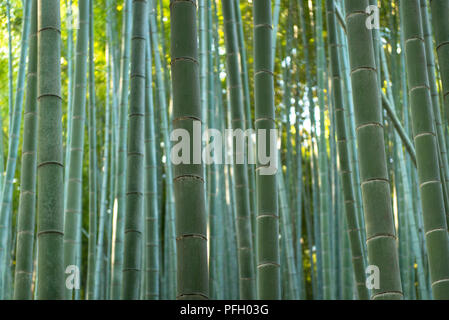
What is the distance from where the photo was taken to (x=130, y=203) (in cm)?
290

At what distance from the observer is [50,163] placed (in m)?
1.99

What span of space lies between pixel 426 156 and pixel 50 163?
1.34 m

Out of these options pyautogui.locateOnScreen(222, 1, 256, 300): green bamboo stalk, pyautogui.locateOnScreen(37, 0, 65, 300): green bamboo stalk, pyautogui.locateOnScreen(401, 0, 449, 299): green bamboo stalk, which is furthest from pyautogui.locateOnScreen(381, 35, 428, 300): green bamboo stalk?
pyautogui.locateOnScreen(37, 0, 65, 300): green bamboo stalk

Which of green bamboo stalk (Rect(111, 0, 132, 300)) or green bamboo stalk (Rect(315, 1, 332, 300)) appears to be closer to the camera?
green bamboo stalk (Rect(111, 0, 132, 300))

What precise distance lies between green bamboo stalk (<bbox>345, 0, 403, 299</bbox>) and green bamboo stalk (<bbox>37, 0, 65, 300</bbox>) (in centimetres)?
96

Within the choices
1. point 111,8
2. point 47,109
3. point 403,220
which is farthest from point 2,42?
point 47,109

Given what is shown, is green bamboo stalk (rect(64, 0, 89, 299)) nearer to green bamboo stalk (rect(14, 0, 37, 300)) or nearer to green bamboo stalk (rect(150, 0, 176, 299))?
green bamboo stalk (rect(14, 0, 37, 300))

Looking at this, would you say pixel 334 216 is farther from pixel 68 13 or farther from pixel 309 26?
pixel 68 13

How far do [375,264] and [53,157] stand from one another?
3.47 feet

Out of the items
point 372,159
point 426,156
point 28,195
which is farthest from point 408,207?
point 28,195

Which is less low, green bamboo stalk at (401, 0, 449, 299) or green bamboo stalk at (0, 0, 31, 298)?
green bamboo stalk at (0, 0, 31, 298)

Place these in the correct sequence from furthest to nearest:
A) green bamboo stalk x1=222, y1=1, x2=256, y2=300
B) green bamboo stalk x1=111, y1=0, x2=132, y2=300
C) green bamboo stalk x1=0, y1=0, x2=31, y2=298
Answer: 1. green bamboo stalk x1=0, y1=0, x2=31, y2=298
2. green bamboo stalk x1=111, y1=0, x2=132, y2=300
3. green bamboo stalk x1=222, y1=1, x2=256, y2=300

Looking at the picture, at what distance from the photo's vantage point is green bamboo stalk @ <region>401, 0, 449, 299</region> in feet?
7.17

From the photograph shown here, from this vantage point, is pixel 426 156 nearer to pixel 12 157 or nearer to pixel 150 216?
pixel 150 216
